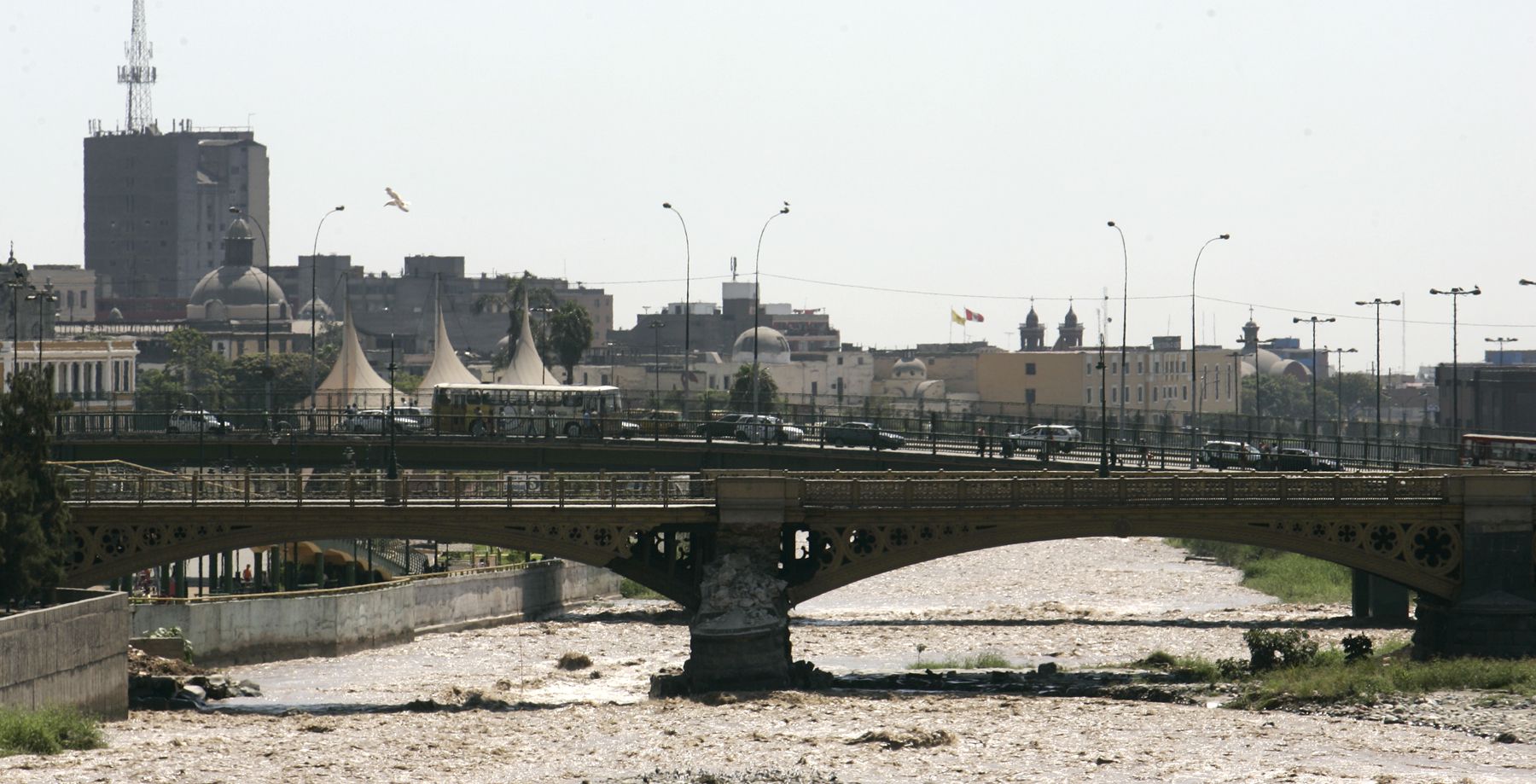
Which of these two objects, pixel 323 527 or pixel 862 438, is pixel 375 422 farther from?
pixel 323 527

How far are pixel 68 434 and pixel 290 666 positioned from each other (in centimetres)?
3241

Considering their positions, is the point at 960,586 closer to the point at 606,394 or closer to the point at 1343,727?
the point at 606,394

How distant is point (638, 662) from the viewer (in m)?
70.8

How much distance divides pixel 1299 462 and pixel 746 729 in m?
38.5

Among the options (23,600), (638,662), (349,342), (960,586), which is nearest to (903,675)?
(638,662)

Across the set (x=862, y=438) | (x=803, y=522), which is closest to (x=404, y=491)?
(x=803, y=522)

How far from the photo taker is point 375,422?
340 feet

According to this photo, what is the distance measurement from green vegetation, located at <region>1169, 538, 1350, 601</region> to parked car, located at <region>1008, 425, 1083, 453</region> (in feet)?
27.5

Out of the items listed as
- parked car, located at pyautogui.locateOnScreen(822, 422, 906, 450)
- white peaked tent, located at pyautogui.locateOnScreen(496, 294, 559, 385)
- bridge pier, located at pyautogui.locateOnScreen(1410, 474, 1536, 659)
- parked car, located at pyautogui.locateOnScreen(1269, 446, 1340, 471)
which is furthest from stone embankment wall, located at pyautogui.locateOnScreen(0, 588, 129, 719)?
white peaked tent, located at pyautogui.locateOnScreen(496, 294, 559, 385)

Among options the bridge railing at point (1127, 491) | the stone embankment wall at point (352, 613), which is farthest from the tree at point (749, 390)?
the bridge railing at point (1127, 491)

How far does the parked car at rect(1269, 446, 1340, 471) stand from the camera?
271 ft

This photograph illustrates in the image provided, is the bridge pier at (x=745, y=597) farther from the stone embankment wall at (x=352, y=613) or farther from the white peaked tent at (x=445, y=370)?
the white peaked tent at (x=445, y=370)

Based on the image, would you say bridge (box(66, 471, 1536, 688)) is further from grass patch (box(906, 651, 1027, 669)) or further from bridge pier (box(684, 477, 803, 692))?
grass patch (box(906, 651, 1027, 669))

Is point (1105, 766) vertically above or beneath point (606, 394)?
beneath
